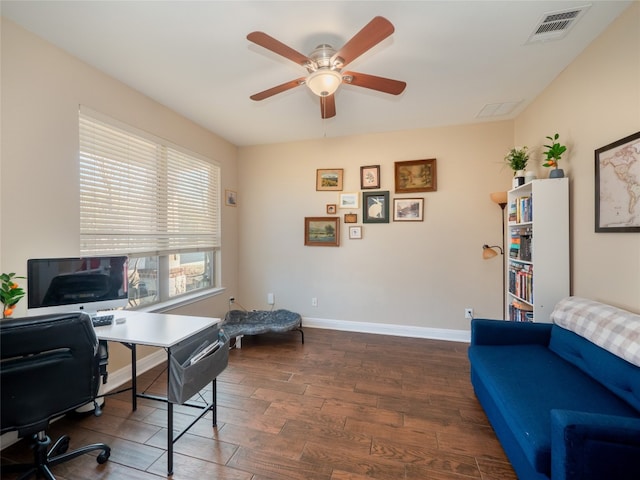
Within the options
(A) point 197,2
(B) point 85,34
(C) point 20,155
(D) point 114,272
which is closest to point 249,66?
(A) point 197,2

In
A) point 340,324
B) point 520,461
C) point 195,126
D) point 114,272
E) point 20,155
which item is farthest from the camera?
point 340,324

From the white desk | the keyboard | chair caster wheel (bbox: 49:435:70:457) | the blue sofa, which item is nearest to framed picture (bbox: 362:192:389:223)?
the blue sofa

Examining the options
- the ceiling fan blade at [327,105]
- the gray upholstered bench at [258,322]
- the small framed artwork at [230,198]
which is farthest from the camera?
the small framed artwork at [230,198]

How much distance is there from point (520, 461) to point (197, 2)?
125 inches

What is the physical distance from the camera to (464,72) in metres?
2.25

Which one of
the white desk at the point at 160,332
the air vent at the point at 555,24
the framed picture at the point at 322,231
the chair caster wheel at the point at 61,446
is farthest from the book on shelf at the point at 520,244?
the chair caster wheel at the point at 61,446

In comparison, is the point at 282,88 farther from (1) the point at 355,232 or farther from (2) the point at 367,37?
(1) the point at 355,232

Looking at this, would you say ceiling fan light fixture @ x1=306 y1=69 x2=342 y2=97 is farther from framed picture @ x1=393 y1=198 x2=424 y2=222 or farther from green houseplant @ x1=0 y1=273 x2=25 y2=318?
green houseplant @ x1=0 y1=273 x2=25 y2=318

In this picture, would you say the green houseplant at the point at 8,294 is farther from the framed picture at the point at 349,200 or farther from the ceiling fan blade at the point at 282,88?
the framed picture at the point at 349,200

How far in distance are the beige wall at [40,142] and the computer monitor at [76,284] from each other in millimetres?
238

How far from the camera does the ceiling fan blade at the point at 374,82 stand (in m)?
1.78

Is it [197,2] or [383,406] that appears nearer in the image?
[197,2]

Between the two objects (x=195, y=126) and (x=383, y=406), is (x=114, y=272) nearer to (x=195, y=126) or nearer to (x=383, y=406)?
(x=195, y=126)

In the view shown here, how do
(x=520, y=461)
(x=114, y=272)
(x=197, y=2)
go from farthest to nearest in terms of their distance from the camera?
(x=114, y=272) < (x=197, y=2) < (x=520, y=461)
